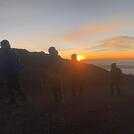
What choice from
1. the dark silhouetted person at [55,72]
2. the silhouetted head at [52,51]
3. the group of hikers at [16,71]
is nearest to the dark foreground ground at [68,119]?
the group of hikers at [16,71]

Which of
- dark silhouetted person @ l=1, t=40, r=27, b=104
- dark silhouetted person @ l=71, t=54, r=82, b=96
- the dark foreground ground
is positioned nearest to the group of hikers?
dark silhouetted person @ l=1, t=40, r=27, b=104

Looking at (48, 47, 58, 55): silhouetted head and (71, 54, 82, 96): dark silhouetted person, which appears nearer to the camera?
(48, 47, 58, 55): silhouetted head

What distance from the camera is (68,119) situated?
1358 centimetres

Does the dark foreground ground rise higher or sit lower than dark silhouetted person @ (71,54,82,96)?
lower

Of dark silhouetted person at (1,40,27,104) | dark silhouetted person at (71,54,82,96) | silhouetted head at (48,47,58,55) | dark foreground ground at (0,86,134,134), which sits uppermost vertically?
silhouetted head at (48,47,58,55)

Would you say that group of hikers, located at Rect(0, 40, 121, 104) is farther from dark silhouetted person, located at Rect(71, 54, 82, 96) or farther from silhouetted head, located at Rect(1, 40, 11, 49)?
dark silhouetted person, located at Rect(71, 54, 82, 96)

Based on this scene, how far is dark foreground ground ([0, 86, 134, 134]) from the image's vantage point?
40.1 ft

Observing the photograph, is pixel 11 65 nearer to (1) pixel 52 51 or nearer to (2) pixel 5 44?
(2) pixel 5 44

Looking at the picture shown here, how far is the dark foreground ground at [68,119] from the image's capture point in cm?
1221

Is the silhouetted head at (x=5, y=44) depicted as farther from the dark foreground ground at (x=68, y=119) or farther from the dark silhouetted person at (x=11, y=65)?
the dark foreground ground at (x=68, y=119)

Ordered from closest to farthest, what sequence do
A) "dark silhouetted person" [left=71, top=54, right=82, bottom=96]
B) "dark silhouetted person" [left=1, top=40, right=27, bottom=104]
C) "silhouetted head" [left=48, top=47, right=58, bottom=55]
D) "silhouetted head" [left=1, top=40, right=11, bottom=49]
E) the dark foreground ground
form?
the dark foreground ground
"silhouetted head" [left=1, top=40, right=11, bottom=49]
"dark silhouetted person" [left=1, top=40, right=27, bottom=104]
"silhouetted head" [left=48, top=47, right=58, bottom=55]
"dark silhouetted person" [left=71, top=54, right=82, bottom=96]

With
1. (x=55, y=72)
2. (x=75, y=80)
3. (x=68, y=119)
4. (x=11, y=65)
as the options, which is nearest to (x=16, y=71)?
(x=11, y=65)

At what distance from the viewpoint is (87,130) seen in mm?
12062

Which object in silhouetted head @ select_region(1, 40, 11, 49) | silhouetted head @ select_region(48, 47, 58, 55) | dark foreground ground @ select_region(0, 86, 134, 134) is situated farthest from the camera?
silhouetted head @ select_region(48, 47, 58, 55)
